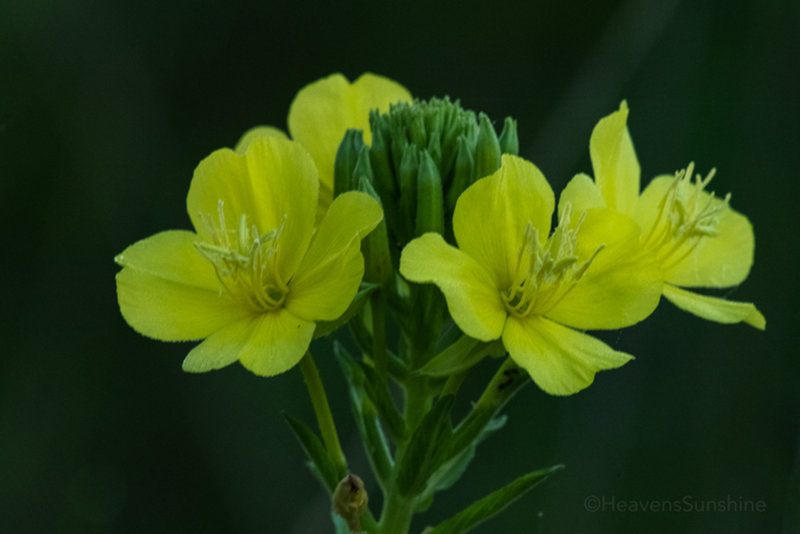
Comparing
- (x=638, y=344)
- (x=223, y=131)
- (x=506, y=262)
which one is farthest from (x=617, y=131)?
(x=223, y=131)

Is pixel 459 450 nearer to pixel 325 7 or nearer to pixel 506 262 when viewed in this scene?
pixel 506 262

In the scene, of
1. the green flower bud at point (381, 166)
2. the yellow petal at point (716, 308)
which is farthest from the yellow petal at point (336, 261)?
the yellow petal at point (716, 308)

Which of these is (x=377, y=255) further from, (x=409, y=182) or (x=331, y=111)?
(x=331, y=111)

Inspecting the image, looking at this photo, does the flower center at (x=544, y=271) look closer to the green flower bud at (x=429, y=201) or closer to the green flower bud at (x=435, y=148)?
the green flower bud at (x=429, y=201)

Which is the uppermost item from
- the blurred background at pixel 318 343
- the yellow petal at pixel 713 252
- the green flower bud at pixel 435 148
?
the yellow petal at pixel 713 252

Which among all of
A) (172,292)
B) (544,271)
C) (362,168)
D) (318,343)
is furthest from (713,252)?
(318,343)

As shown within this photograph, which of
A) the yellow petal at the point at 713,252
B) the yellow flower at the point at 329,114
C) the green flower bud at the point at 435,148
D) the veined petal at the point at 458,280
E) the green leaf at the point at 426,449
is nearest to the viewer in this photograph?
the veined petal at the point at 458,280

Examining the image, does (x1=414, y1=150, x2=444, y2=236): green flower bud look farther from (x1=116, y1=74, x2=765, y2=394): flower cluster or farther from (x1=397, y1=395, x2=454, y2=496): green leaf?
(x1=397, y1=395, x2=454, y2=496): green leaf
